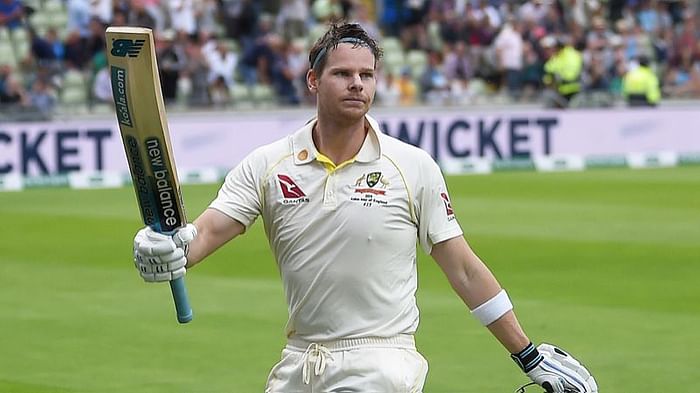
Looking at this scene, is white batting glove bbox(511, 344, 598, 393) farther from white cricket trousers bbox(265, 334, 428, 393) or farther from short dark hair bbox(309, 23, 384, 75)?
short dark hair bbox(309, 23, 384, 75)

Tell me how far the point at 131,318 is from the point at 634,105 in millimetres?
15577

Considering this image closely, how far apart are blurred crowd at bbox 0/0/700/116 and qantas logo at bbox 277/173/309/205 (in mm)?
15953

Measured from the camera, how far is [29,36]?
23.2 m

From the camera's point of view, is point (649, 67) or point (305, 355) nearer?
point (305, 355)

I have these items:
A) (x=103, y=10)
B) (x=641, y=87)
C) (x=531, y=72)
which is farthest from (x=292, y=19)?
(x=641, y=87)

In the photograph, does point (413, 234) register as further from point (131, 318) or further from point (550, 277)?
point (550, 277)

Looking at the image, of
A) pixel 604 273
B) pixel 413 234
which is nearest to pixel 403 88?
pixel 604 273

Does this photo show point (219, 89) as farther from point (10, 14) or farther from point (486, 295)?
point (486, 295)

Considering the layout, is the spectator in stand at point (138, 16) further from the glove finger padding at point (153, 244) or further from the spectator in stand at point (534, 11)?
the glove finger padding at point (153, 244)

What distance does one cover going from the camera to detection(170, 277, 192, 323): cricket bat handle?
5.08 m

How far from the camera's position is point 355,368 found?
16.5ft

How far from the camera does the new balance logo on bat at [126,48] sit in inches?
185

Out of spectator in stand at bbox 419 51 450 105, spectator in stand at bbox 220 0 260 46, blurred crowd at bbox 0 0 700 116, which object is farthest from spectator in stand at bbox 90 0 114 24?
spectator in stand at bbox 419 51 450 105

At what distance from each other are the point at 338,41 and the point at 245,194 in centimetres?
65
